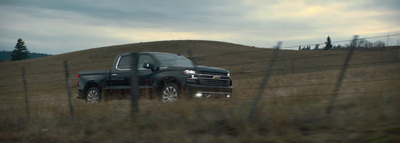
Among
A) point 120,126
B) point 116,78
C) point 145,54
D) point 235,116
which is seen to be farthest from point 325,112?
point 116,78

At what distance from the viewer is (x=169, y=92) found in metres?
9.81

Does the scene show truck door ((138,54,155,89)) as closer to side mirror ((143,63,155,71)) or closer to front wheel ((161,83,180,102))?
side mirror ((143,63,155,71))

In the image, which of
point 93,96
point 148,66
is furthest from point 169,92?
A: point 93,96

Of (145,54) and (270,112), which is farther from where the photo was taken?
(145,54)

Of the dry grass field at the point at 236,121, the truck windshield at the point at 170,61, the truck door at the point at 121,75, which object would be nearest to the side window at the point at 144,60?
the truck windshield at the point at 170,61

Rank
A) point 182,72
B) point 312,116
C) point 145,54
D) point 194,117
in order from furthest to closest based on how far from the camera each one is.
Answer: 1. point 145,54
2. point 182,72
3. point 194,117
4. point 312,116

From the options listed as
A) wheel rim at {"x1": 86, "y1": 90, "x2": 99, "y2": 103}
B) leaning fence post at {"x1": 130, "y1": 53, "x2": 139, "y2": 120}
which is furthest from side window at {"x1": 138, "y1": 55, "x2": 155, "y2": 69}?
leaning fence post at {"x1": 130, "y1": 53, "x2": 139, "y2": 120}

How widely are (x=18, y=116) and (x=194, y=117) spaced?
4.87 metres

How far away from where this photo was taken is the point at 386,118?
18.7ft

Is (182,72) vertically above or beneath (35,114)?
above

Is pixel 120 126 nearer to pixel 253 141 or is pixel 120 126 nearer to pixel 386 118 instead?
pixel 253 141

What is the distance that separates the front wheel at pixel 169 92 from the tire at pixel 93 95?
8.98ft

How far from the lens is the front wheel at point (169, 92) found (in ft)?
31.6

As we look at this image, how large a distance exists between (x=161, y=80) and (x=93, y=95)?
2894mm
